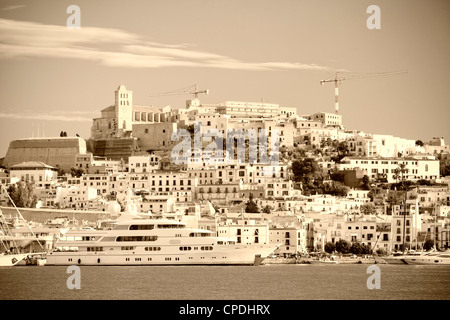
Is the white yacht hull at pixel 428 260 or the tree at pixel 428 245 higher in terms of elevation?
the tree at pixel 428 245

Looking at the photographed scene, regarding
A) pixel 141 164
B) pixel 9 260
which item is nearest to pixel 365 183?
pixel 141 164

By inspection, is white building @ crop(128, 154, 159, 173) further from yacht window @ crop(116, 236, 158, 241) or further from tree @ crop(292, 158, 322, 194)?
yacht window @ crop(116, 236, 158, 241)

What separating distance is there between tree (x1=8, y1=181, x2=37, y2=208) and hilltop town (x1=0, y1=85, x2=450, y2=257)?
0.07 metres

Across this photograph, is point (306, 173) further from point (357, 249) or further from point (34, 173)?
point (357, 249)

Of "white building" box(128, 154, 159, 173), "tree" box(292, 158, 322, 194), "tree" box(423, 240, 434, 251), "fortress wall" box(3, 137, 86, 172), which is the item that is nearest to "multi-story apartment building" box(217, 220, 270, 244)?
"tree" box(423, 240, 434, 251)

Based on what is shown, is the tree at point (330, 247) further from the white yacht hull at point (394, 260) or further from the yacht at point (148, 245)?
the yacht at point (148, 245)

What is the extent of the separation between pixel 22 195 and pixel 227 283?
84.2 feet

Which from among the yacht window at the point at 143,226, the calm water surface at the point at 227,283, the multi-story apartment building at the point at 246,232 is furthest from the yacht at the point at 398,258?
the yacht window at the point at 143,226

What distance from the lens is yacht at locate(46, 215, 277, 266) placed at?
4356 cm

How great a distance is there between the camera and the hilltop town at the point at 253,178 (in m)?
50.0

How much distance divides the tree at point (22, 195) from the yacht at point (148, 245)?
1534 centimetres

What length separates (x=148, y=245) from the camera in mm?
43594

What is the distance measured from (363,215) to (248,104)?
26556 millimetres
